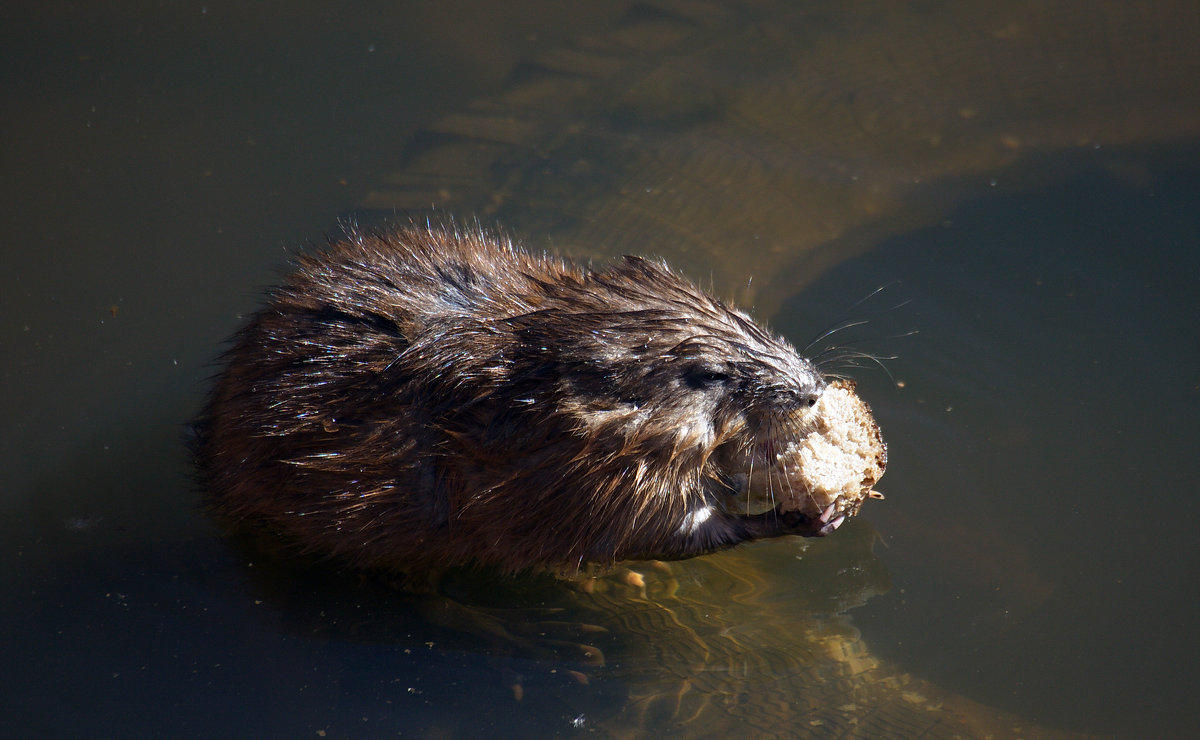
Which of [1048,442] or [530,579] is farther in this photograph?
[1048,442]

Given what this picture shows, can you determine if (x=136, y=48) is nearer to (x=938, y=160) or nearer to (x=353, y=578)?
(x=353, y=578)

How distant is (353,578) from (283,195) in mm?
2165

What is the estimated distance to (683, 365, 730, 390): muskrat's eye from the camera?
10.8 feet

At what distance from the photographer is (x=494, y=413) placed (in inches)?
128

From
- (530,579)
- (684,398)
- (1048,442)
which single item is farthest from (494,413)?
(1048,442)

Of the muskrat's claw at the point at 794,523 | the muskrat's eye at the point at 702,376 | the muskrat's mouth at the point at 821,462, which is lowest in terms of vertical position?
the muskrat's claw at the point at 794,523

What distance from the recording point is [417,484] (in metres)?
3.34

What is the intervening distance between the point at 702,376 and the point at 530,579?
1.18 metres

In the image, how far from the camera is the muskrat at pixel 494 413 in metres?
3.24

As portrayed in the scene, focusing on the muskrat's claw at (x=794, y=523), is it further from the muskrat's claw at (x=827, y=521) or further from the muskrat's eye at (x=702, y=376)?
the muskrat's eye at (x=702, y=376)

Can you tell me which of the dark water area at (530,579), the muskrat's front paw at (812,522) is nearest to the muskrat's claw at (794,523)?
the muskrat's front paw at (812,522)

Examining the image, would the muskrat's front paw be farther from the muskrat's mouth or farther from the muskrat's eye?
the muskrat's eye

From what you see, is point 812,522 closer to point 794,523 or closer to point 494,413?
point 794,523

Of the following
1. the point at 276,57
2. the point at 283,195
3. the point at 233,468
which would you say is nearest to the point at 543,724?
the point at 233,468
